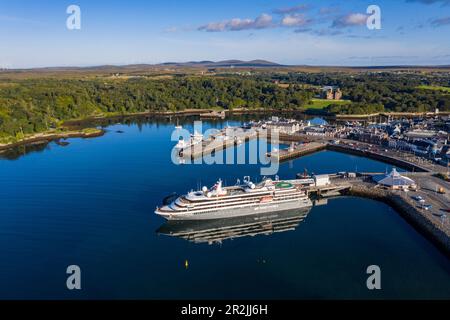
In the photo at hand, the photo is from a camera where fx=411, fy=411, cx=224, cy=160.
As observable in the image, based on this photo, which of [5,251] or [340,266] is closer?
[340,266]

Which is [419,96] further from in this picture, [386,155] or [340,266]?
[340,266]

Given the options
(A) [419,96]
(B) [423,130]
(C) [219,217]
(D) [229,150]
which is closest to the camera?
(C) [219,217]

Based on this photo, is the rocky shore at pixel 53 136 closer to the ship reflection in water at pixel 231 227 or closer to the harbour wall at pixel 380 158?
the harbour wall at pixel 380 158

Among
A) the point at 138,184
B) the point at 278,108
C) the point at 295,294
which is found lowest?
the point at 295,294

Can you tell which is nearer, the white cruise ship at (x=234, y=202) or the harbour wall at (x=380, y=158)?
the white cruise ship at (x=234, y=202)

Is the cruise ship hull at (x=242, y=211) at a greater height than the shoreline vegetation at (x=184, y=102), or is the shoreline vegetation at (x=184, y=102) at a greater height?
the shoreline vegetation at (x=184, y=102)

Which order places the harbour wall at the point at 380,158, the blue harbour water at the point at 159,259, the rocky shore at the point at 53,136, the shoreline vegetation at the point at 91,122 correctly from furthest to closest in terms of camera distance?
the shoreline vegetation at the point at 91,122 < the rocky shore at the point at 53,136 < the harbour wall at the point at 380,158 < the blue harbour water at the point at 159,259

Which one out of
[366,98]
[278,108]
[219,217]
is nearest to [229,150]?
[219,217]

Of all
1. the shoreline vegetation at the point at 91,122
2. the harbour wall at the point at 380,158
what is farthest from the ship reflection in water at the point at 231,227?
the shoreline vegetation at the point at 91,122
